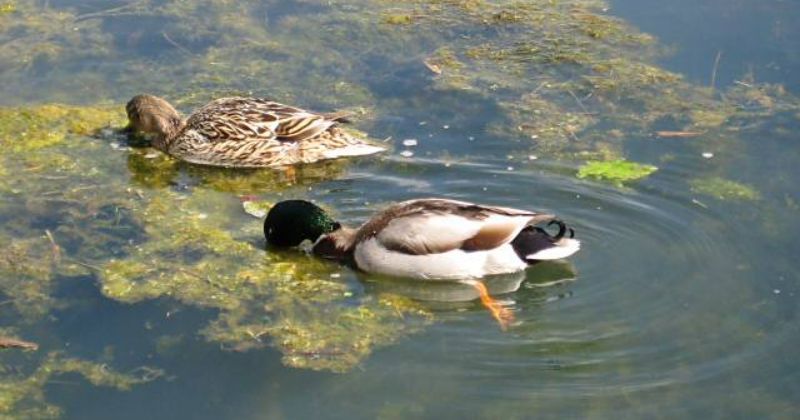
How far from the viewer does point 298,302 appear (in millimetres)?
7090

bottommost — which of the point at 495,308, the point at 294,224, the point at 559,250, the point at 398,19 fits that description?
the point at 495,308

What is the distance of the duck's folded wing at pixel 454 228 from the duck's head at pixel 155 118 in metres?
2.76

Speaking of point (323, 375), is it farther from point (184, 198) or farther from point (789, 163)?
point (789, 163)

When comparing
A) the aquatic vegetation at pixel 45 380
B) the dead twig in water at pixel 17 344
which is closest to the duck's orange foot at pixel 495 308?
the aquatic vegetation at pixel 45 380

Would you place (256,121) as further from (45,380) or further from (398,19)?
(45,380)

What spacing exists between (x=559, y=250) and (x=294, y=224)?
1627mm

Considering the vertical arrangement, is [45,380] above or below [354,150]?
below

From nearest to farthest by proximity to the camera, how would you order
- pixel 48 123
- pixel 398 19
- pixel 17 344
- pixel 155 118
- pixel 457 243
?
pixel 17 344 → pixel 457 243 → pixel 155 118 → pixel 48 123 → pixel 398 19

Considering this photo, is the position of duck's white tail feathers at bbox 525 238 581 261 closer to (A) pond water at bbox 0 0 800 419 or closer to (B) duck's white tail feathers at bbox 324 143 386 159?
(A) pond water at bbox 0 0 800 419

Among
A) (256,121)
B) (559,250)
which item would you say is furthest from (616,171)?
(256,121)

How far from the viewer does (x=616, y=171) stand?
8.60 m

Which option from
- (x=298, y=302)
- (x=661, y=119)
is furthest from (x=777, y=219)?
(x=298, y=302)

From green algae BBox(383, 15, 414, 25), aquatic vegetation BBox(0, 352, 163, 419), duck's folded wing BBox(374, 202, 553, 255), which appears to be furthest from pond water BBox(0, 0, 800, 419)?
duck's folded wing BBox(374, 202, 553, 255)

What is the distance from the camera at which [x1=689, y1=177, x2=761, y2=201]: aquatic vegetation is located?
8266 mm
